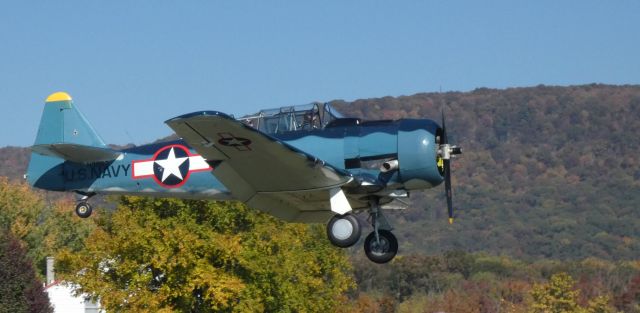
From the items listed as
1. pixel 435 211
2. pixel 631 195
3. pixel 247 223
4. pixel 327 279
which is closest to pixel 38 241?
pixel 327 279

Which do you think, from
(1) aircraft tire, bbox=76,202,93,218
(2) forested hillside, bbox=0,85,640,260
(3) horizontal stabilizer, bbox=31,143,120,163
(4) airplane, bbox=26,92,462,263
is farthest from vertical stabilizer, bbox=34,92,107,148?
(2) forested hillside, bbox=0,85,640,260

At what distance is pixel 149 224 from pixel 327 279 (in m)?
11.9

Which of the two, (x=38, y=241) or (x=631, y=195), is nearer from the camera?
(x=38, y=241)

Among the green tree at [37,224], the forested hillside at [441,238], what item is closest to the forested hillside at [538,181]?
the forested hillside at [441,238]

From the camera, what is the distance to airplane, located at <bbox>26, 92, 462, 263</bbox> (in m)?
17.0

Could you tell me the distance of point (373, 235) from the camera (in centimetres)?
1809

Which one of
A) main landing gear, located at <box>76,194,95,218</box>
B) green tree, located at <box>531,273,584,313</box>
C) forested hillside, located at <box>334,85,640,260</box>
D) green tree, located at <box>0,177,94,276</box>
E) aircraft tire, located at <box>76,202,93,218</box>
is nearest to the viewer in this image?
main landing gear, located at <box>76,194,95,218</box>

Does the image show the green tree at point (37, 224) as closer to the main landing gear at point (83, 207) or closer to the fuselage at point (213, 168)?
the main landing gear at point (83, 207)

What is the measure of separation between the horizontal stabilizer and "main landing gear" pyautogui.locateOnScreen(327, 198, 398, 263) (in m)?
4.75

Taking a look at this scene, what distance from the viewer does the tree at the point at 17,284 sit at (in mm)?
42844

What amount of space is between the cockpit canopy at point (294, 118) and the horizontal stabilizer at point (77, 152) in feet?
10.4

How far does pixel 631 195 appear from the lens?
163000 mm

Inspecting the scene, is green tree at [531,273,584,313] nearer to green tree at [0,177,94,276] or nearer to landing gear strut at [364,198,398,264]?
green tree at [0,177,94,276]

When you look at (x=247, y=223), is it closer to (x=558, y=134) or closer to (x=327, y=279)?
(x=327, y=279)
